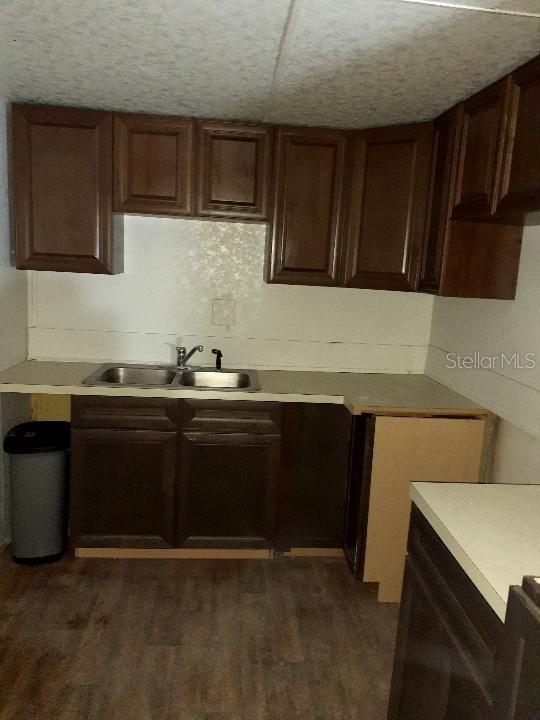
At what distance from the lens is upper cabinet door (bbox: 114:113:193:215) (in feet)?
8.84

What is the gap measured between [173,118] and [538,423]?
212 cm

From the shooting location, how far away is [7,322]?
2785mm

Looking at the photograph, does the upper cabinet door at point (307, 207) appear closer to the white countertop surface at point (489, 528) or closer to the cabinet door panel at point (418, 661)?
the white countertop surface at point (489, 528)

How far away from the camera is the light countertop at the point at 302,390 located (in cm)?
254

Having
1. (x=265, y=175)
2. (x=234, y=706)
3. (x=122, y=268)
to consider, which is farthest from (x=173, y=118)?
(x=234, y=706)

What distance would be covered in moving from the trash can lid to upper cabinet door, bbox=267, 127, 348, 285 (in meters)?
1.30

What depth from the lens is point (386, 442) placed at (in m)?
2.47

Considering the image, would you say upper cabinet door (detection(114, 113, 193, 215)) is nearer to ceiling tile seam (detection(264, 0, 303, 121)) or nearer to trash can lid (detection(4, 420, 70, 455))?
ceiling tile seam (detection(264, 0, 303, 121))

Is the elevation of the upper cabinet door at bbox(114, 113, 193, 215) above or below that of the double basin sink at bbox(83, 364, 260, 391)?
above

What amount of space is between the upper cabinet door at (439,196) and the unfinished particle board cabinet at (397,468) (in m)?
0.64

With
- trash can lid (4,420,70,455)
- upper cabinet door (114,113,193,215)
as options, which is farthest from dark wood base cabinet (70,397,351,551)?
upper cabinet door (114,113,193,215)

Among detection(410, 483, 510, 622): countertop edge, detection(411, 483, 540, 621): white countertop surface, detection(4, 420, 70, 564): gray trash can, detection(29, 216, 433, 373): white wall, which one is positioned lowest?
detection(4, 420, 70, 564): gray trash can

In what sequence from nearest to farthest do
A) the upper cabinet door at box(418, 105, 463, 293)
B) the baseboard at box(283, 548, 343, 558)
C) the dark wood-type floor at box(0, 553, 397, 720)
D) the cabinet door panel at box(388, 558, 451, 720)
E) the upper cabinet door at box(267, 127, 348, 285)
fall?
1. the cabinet door panel at box(388, 558, 451, 720)
2. the dark wood-type floor at box(0, 553, 397, 720)
3. the upper cabinet door at box(418, 105, 463, 293)
4. the upper cabinet door at box(267, 127, 348, 285)
5. the baseboard at box(283, 548, 343, 558)

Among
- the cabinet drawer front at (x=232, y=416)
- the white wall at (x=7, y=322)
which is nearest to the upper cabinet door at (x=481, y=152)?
the cabinet drawer front at (x=232, y=416)
